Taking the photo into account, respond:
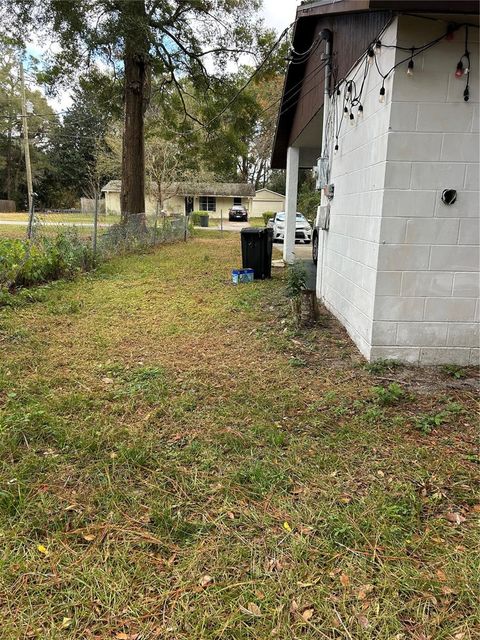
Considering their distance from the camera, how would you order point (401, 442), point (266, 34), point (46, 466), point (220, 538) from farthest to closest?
point (266, 34)
point (401, 442)
point (46, 466)
point (220, 538)

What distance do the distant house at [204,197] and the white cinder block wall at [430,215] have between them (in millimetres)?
32892

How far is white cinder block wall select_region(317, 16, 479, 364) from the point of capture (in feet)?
11.5

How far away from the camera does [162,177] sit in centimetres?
2702

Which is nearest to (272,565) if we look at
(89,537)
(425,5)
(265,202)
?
(89,537)

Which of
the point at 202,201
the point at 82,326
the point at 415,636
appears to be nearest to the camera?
the point at 415,636

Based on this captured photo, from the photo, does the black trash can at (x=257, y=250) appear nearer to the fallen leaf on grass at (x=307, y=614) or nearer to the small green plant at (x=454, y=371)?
the small green plant at (x=454, y=371)

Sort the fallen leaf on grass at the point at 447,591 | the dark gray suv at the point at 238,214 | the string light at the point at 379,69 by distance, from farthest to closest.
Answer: the dark gray suv at the point at 238,214, the string light at the point at 379,69, the fallen leaf on grass at the point at 447,591

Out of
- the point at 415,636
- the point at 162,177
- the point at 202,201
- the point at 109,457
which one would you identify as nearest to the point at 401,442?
the point at 415,636

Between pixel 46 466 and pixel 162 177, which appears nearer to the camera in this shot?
pixel 46 466

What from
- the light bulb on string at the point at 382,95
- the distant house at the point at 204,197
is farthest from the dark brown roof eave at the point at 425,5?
the distant house at the point at 204,197

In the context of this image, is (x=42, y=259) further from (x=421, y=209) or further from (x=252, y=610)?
(x=252, y=610)

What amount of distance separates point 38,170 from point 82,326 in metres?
44.7

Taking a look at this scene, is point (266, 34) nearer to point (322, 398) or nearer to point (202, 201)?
point (322, 398)

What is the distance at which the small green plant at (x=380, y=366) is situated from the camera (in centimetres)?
387
